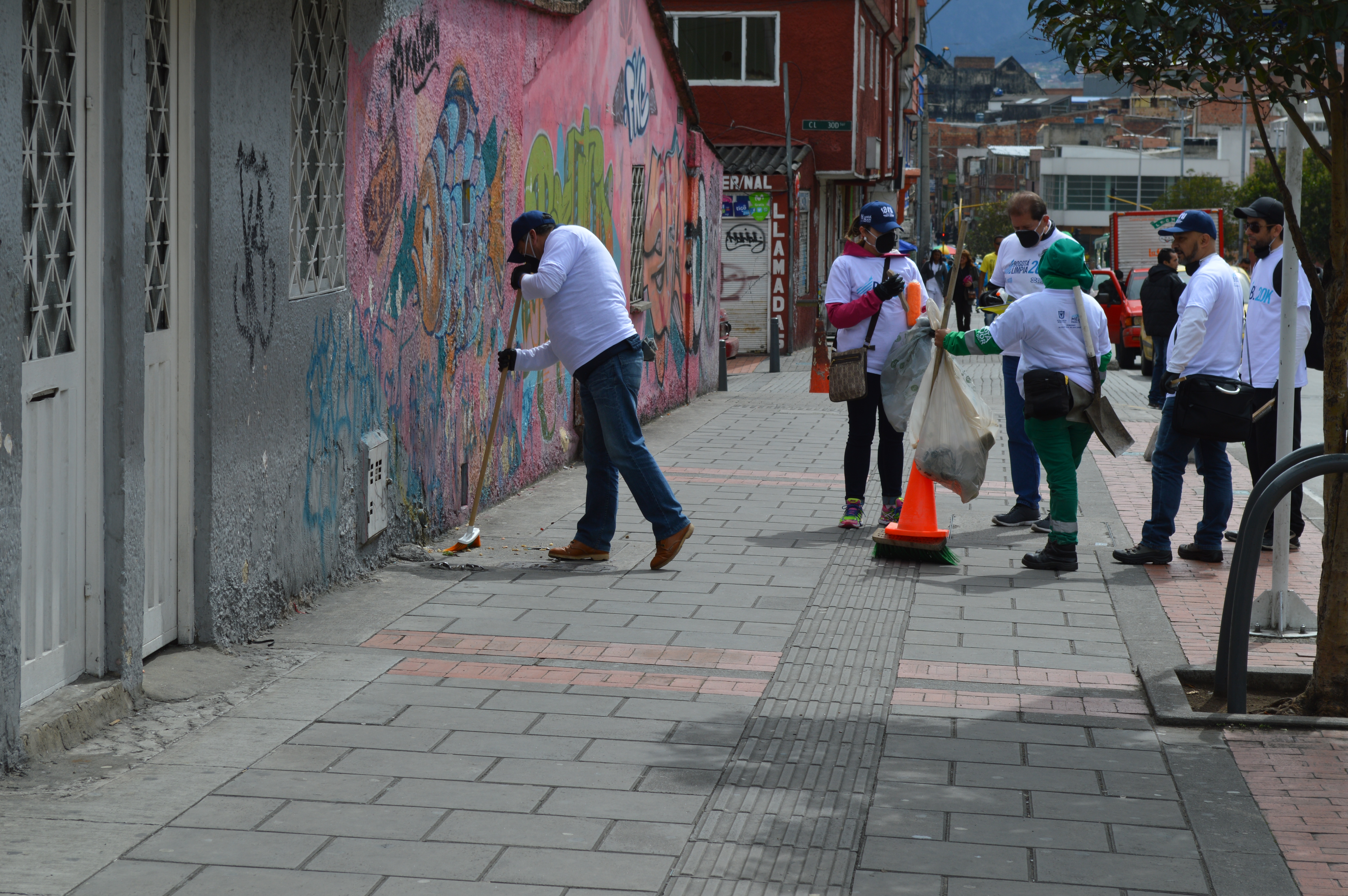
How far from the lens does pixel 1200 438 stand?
7.83 m

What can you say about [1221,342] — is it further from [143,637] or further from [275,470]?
[143,637]

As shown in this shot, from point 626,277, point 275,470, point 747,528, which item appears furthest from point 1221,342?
point 626,277

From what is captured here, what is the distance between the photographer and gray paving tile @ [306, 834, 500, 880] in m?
3.73

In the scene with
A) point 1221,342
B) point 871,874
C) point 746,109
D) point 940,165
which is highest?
point 940,165

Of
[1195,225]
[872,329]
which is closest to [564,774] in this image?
[872,329]

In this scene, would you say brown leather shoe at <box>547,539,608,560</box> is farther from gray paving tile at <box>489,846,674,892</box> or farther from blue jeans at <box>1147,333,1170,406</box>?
blue jeans at <box>1147,333,1170,406</box>

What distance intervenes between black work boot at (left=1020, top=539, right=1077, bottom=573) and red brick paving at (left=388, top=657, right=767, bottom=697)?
2.68m

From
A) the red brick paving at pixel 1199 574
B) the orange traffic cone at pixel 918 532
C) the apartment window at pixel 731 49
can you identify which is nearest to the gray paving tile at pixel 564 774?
the red brick paving at pixel 1199 574

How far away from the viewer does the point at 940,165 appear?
5699 inches

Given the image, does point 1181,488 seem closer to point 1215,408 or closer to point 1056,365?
point 1215,408

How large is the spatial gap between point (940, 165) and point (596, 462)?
14209cm

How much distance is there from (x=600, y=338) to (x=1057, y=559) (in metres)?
2.60

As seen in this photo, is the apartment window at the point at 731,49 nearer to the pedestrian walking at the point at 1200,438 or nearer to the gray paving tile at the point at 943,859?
the pedestrian walking at the point at 1200,438

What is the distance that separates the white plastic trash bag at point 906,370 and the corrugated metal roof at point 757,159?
18.1 meters
